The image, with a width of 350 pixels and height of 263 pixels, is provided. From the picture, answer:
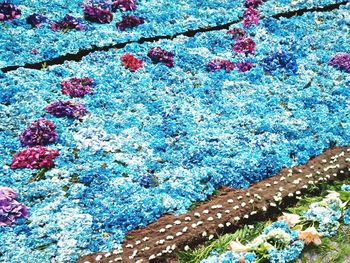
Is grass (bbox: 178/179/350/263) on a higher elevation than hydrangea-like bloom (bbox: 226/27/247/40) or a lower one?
lower

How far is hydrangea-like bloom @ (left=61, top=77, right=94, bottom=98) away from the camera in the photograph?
7.93m

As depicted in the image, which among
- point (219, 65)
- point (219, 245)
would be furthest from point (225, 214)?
point (219, 65)

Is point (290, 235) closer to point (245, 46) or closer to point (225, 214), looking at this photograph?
point (225, 214)

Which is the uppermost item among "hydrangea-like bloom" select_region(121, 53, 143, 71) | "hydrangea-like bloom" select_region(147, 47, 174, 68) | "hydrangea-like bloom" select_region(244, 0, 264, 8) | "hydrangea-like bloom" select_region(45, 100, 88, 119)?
"hydrangea-like bloom" select_region(244, 0, 264, 8)

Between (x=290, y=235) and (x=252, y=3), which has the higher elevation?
(x=252, y=3)

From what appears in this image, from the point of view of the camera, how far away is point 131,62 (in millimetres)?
8727

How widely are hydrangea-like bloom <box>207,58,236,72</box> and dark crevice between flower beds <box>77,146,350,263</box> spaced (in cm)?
237

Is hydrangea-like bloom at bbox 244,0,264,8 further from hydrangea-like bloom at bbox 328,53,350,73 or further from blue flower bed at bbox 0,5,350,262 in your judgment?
hydrangea-like bloom at bbox 328,53,350,73

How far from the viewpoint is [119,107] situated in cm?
786

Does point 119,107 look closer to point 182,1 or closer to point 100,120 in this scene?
point 100,120

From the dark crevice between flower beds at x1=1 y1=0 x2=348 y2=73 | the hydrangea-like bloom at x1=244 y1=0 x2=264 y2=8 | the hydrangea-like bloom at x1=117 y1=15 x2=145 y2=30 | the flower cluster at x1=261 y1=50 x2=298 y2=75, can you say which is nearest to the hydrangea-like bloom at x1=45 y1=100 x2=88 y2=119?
the dark crevice between flower beds at x1=1 y1=0 x2=348 y2=73

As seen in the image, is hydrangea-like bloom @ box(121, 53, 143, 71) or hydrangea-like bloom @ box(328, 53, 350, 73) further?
hydrangea-like bloom @ box(328, 53, 350, 73)

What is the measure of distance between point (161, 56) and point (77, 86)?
1.64m

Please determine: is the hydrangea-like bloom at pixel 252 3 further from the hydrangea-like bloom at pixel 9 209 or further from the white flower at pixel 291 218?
the hydrangea-like bloom at pixel 9 209
